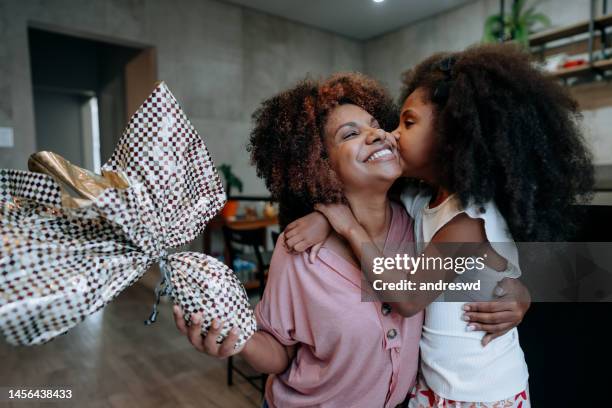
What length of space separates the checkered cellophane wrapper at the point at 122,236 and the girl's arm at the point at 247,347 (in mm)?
15

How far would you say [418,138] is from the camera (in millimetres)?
847

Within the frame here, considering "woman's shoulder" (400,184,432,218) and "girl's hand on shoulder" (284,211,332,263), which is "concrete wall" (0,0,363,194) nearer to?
"woman's shoulder" (400,184,432,218)

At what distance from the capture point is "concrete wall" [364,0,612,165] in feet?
11.3

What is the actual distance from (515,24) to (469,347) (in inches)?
145

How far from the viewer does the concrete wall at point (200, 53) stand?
3.15 metres

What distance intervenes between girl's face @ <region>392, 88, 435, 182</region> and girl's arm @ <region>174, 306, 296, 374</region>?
49cm

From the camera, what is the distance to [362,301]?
782mm

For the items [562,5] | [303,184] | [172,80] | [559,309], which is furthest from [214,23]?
[559,309]

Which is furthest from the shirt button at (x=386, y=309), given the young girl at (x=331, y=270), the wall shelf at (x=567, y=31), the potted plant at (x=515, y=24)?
the wall shelf at (x=567, y=31)

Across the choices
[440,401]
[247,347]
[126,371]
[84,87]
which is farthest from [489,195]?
[84,87]

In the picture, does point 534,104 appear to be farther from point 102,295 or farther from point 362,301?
point 102,295

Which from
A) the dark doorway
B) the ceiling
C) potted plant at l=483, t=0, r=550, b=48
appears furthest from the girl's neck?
the ceiling

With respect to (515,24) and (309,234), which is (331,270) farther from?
(515,24)

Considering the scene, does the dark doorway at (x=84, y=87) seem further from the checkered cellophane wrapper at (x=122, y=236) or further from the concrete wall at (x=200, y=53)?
the checkered cellophane wrapper at (x=122, y=236)
